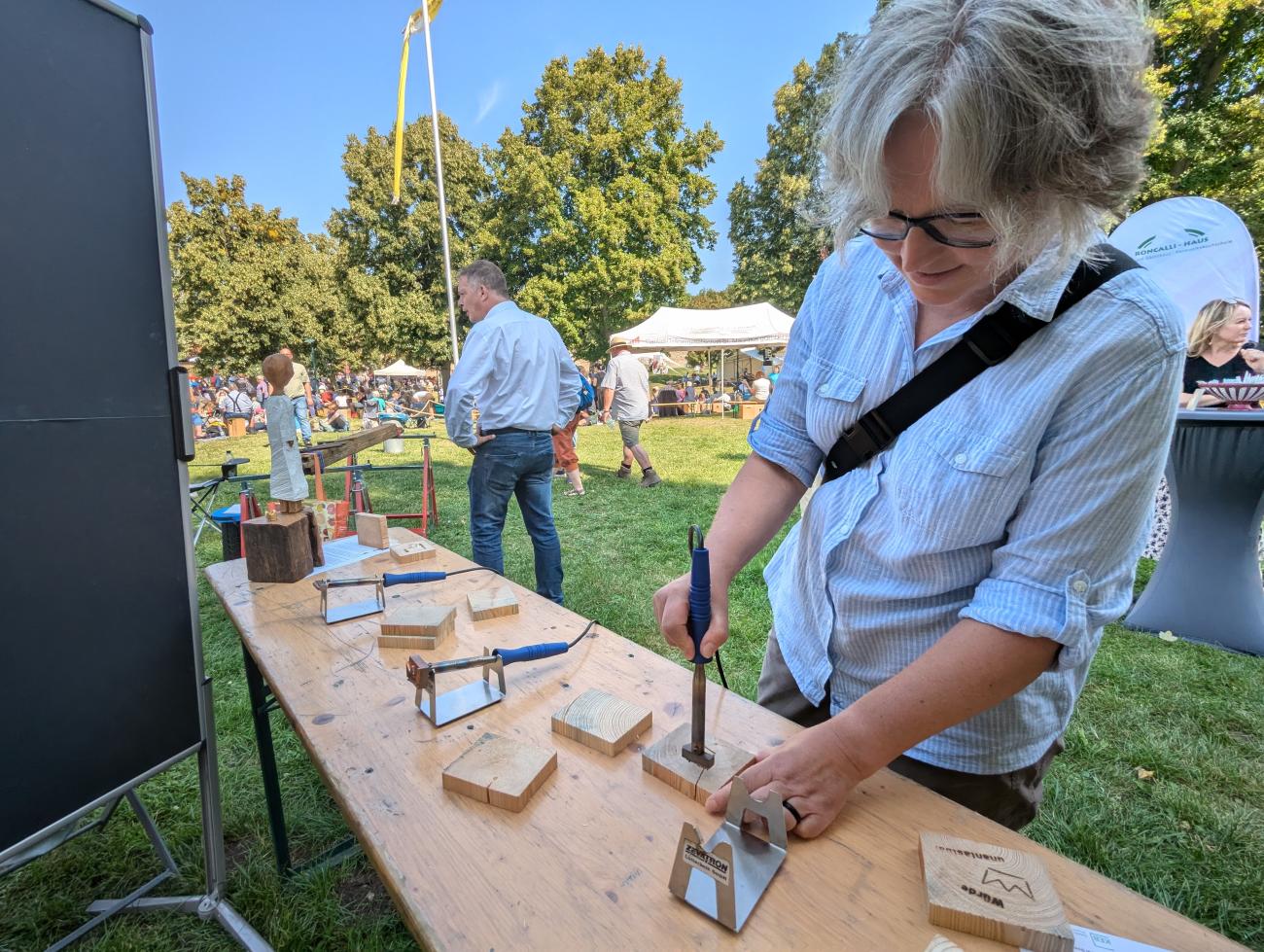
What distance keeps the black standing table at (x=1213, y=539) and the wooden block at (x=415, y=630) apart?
3.53 metres

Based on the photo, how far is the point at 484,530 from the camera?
3553mm

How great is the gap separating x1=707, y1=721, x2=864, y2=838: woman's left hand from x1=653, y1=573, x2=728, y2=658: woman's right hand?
0.18m

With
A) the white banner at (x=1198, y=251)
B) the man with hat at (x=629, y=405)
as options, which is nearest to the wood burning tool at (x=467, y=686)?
the white banner at (x=1198, y=251)

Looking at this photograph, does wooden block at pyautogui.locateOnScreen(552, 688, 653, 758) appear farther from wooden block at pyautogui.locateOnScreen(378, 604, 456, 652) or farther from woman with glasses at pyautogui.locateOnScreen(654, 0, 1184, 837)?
wooden block at pyautogui.locateOnScreen(378, 604, 456, 652)

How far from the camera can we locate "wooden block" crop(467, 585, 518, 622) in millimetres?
1445

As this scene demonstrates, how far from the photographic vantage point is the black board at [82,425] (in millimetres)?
1005

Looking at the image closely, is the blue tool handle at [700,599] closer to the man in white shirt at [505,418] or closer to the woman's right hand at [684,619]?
the woman's right hand at [684,619]

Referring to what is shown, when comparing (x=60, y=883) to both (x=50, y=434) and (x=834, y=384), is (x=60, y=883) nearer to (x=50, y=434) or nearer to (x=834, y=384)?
(x=50, y=434)

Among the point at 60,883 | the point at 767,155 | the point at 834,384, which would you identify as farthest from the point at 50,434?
the point at 767,155

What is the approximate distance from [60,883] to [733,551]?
8.07ft

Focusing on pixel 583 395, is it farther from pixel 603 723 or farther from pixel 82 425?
pixel 603 723

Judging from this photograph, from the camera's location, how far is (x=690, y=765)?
89 cm

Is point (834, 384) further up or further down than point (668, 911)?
further up

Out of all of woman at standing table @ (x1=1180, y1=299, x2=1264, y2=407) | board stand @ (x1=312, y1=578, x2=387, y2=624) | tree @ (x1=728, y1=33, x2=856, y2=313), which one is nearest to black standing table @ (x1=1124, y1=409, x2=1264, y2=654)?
woman at standing table @ (x1=1180, y1=299, x2=1264, y2=407)
